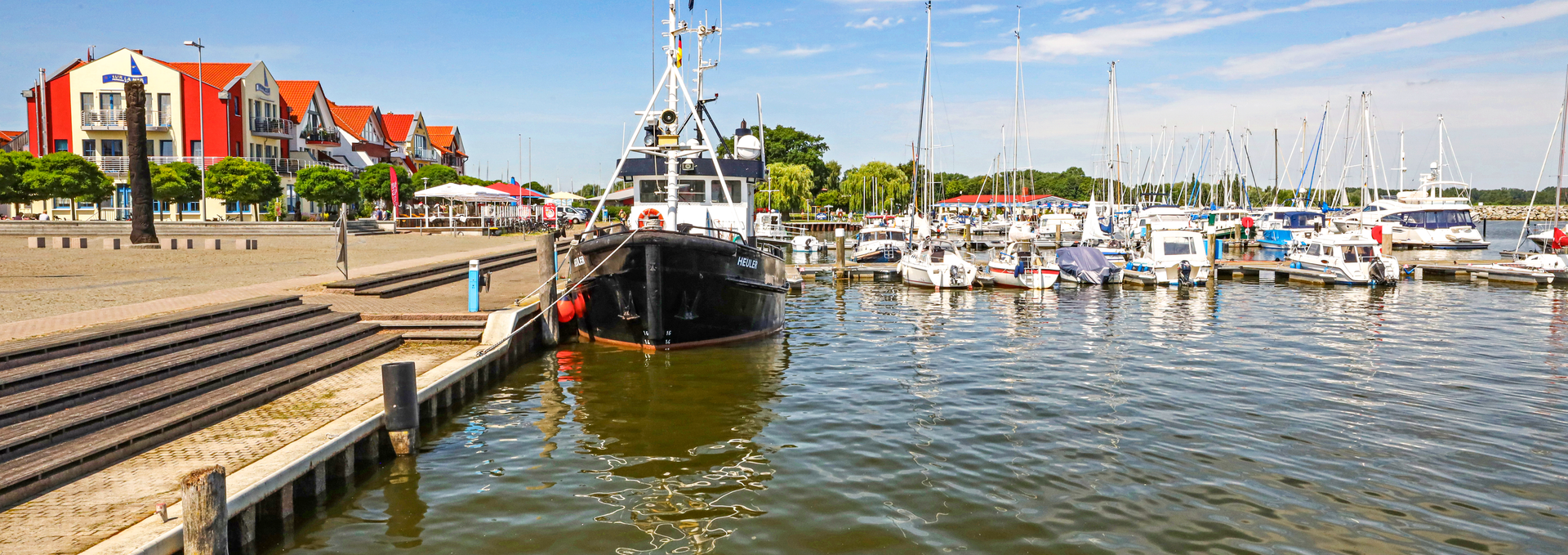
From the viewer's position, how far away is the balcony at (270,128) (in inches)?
2020

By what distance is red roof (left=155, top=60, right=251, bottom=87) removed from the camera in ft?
162

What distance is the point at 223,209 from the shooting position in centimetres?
4816

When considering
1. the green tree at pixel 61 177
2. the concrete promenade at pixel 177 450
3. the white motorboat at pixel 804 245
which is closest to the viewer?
the concrete promenade at pixel 177 450

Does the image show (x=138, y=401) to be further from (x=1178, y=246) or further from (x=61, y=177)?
(x=61, y=177)

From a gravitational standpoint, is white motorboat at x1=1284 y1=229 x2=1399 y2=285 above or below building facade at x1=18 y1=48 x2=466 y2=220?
below

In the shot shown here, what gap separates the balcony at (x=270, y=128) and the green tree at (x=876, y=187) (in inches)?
2092

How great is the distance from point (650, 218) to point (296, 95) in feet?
171

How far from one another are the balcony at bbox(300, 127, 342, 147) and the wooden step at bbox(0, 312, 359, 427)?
51927 millimetres

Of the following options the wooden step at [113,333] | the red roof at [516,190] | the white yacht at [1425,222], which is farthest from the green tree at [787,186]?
the wooden step at [113,333]

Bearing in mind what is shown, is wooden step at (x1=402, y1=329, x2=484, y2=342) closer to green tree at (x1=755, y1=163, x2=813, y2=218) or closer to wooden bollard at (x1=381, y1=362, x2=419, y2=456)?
wooden bollard at (x1=381, y1=362, x2=419, y2=456)

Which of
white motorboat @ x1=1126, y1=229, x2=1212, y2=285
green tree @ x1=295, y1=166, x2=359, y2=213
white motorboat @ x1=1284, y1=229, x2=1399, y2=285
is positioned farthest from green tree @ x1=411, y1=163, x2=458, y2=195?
white motorboat @ x1=1284, y1=229, x2=1399, y2=285

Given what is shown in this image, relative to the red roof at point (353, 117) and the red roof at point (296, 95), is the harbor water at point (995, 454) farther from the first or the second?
the red roof at point (353, 117)

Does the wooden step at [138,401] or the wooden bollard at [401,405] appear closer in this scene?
the wooden step at [138,401]

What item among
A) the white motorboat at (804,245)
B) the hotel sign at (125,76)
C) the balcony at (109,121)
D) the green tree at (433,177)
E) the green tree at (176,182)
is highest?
the hotel sign at (125,76)
